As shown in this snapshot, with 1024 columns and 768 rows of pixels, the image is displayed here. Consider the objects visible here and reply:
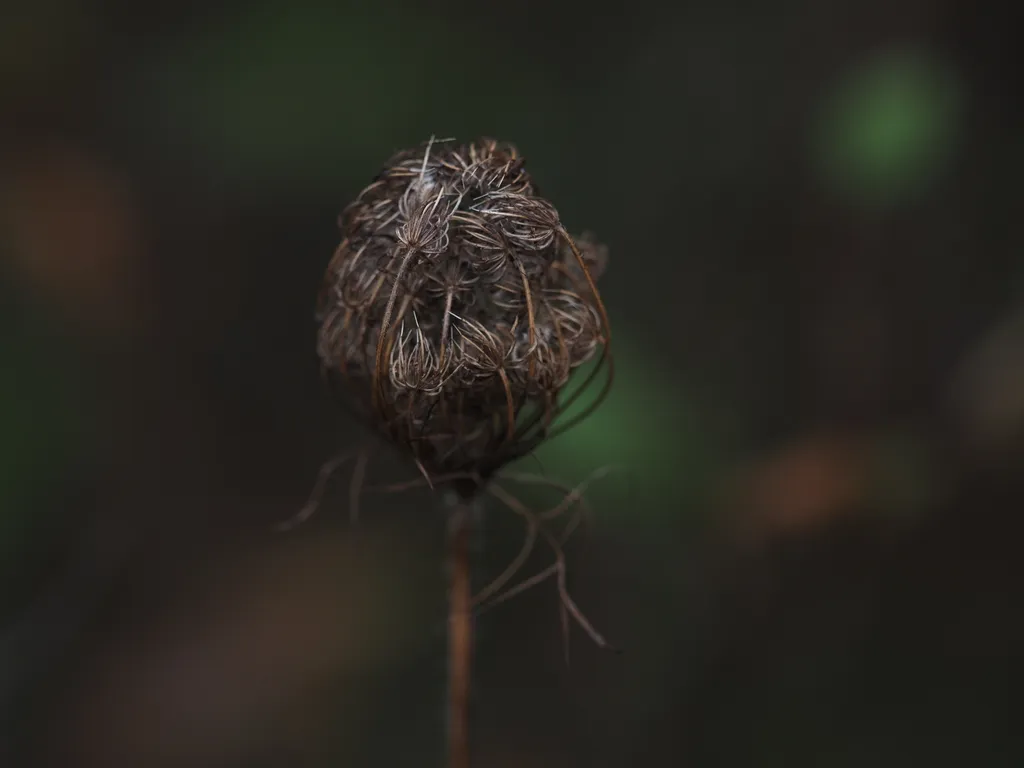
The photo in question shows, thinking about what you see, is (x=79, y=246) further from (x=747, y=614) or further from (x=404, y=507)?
(x=747, y=614)

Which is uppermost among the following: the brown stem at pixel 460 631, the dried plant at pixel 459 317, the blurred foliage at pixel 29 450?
the dried plant at pixel 459 317

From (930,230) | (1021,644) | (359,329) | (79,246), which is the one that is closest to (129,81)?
(79,246)

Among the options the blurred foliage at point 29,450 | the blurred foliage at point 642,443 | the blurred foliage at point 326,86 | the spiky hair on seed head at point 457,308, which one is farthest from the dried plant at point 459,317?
the blurred foliage at point 29,450

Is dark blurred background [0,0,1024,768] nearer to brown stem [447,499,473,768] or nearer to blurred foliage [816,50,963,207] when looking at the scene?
blurred foliage [816,50,963,207]

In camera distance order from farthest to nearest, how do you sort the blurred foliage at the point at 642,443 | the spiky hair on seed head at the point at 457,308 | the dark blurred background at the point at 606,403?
the dark blurred background at the point at 606,403 < the blurred foliage at the point at 642,443 < the spiky hair on seed head at the point at 457,308

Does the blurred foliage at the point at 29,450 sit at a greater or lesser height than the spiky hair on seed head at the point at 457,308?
lesser

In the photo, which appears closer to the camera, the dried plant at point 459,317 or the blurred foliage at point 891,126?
the dried plant at point 459,317

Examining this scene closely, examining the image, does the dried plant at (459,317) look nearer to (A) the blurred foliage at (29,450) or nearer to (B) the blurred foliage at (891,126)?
(B) the blurred foliage at (891,126)
